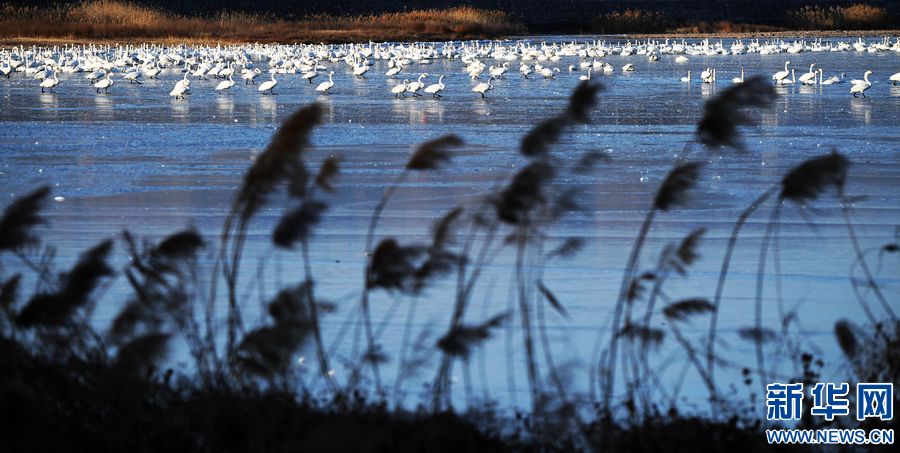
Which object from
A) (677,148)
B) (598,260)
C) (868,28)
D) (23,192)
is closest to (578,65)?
(677,148)

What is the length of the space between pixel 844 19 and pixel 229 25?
42317mm

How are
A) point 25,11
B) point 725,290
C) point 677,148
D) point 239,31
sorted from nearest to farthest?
1. point 725,290
2. point 677,148
3. point 25,11
4. point 239,31

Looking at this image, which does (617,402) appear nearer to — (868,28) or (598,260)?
(598,260)

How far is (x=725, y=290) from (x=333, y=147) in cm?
974

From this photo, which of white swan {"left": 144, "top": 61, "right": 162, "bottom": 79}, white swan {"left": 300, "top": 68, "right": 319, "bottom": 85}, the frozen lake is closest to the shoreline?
white swan {"left": 144, "top": 61, "right": 162, "bottom": 79}

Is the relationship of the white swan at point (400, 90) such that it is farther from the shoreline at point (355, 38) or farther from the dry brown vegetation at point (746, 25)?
the dry brown vegetation at point (746, 25)

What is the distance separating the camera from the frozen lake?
747 centimetres

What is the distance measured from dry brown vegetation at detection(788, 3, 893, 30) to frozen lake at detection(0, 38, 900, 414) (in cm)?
6416

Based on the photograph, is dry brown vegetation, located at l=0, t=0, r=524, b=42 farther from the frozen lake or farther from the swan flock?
the frozen lake

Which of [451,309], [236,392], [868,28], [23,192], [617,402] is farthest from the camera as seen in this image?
[868,28]

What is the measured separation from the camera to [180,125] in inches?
855

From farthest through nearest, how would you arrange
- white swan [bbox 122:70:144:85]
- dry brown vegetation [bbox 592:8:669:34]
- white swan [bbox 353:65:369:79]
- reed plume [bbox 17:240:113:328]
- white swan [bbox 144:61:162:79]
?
dry brown vegetation [bbox 592:8:669:34] < white swan [bbox 144:61:162:79] < white swan [bbox 353:65:369:79] < white swan [bbox 122:70:144:85] < reed plume [bbox 17:240:113:328]

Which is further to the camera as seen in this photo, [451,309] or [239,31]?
[239,31]

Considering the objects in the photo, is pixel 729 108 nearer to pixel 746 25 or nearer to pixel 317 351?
pixel 317 351
